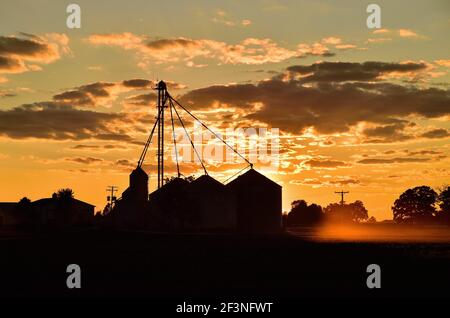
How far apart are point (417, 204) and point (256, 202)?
11116 centimetres

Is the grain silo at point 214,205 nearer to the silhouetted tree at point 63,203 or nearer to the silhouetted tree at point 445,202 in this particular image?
the silhouetted tree at point 63,203

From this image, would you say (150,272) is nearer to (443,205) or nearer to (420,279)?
(420,279)

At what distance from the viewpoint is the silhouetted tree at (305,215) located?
564 ft

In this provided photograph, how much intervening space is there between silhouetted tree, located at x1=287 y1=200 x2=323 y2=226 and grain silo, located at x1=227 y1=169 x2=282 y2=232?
83123 mm

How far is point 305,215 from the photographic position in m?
178

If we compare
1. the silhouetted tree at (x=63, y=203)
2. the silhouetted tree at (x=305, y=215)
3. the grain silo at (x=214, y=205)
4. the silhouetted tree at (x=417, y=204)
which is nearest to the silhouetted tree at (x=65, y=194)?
the silhouetted tree at (x=63, y=203)

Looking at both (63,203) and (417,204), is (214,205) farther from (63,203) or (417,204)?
(417,204)

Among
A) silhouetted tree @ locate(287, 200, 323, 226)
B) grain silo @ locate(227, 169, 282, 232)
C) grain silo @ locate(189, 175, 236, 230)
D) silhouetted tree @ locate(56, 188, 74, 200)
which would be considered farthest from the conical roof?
silhouetted tree @ locate(287, 200, 323, 226)

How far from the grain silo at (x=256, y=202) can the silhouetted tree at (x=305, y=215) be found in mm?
83123

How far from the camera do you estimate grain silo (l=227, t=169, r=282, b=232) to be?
81.8 m

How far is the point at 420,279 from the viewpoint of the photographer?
83.8 feet
